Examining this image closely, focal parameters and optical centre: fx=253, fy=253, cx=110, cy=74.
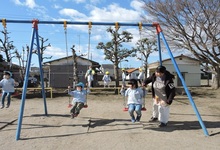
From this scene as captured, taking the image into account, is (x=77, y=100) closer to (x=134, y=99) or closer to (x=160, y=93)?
(x=134, y=99)

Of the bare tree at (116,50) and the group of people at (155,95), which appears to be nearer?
the group of people at (155,95)

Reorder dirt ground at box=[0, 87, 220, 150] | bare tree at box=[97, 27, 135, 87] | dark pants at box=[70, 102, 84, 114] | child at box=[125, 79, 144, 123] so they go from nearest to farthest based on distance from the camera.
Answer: dirt ground at box=[0, 87, 220, 150] → child at box=[125, 79, 144, 123] → dark pants at box=[70, 102, 84, 114] → bare tree at box=[97, 27, 135, 87]

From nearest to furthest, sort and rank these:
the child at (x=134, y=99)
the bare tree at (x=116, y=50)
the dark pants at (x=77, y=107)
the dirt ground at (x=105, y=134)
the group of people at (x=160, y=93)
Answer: the dirt ground at (x=105, y=134), the group of people at (x=160, y=93), the child at (x=134, y=99), the dark pants at (x=77, y=107), the bare tree at (x=116, y=50)

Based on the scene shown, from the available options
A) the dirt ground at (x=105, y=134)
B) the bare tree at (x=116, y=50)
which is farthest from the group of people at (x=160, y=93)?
the bare tree at (x=116, y=50)

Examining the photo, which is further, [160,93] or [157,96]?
[157,96]

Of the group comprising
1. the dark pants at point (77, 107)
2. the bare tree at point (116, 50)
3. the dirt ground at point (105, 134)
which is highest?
the bare tree at point (116, 50)

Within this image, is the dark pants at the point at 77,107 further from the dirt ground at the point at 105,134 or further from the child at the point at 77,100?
the dirt ground at the point at 105,134

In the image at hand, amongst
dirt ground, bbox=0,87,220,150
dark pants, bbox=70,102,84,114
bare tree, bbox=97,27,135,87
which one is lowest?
dirt ground, bbox=0,87,220,150

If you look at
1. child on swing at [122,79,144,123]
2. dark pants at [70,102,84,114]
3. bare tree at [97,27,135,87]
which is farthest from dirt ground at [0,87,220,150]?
bare tree at [97,27,135,87]

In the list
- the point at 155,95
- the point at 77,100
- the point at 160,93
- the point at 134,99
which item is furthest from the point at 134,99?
the point at 77,100

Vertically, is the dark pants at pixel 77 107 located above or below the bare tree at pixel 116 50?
below

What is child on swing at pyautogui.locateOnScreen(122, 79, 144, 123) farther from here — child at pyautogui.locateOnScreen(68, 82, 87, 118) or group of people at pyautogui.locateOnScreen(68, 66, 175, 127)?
child at pyautogui.locateOnScreen(68, 82, 87, 118)

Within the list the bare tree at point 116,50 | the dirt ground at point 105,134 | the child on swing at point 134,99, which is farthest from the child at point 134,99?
the bare tree at point 116,50

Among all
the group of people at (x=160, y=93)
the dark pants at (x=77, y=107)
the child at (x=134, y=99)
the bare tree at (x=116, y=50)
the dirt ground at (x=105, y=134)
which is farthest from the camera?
the bare tree at (x=116, y=50)
